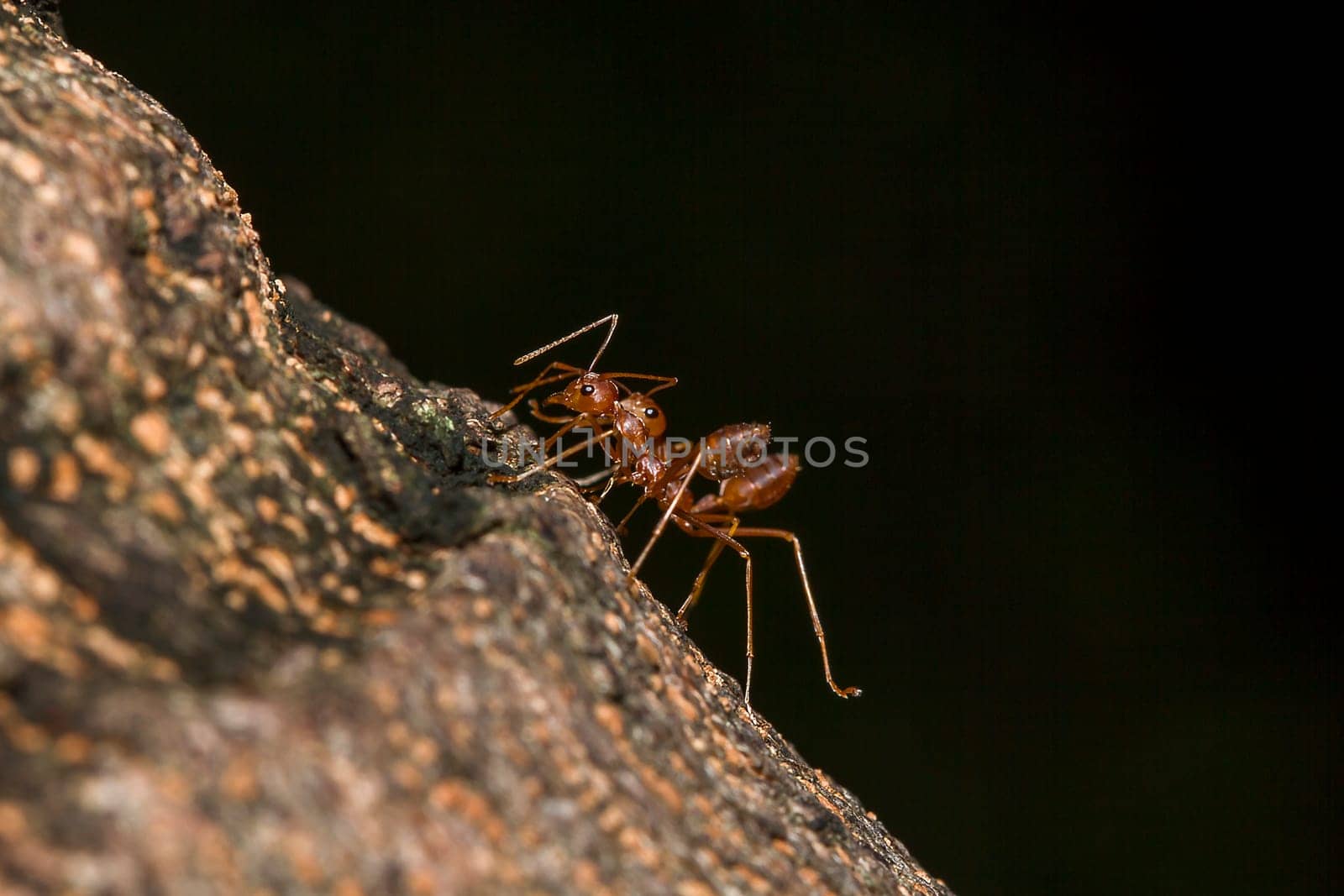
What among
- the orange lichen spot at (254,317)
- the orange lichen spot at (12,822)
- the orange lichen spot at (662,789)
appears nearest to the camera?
the orange lichen spot at (12,822)

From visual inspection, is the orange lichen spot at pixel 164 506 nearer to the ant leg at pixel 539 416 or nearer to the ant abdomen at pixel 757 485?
the ant leg at pixel 539 416

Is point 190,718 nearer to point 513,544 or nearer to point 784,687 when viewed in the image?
point 513,544

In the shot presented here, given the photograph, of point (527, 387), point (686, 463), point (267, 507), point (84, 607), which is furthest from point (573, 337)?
point (84, 607)

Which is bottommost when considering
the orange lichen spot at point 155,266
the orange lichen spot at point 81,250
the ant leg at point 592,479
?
the orange lichen spot at point 81,250

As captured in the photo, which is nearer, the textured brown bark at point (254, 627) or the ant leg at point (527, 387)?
the textured brown bark at point (254, 627)

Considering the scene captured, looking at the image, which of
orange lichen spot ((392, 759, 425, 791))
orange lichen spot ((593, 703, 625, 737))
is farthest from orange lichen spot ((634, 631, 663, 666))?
orange lichen spot ((392, 759, 425, 791))

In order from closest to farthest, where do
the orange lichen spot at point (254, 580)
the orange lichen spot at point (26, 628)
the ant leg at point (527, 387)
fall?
the orange lichen spot at point (26, 628) → the orange lichen spot at point (254, 580) → the ant leg at point (527, 387)

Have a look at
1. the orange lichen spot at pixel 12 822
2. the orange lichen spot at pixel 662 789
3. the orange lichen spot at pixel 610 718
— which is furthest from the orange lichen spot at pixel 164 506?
the orange lichen spot at pixel 662 789
